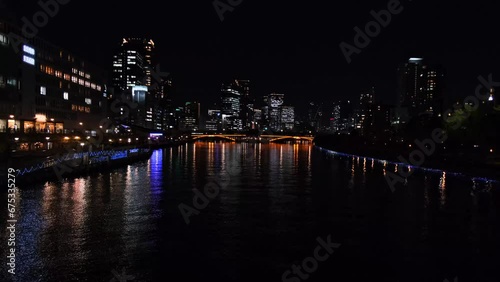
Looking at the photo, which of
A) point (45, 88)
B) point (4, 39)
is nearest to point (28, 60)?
point (4, 39)

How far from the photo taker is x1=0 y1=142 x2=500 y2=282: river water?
17.8m

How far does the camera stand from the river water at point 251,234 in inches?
703

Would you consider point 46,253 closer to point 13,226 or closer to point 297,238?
point 13,226

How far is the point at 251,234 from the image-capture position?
23219 mm

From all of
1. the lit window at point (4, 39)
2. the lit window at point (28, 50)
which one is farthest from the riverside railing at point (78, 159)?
the lit window at point (28, 50)

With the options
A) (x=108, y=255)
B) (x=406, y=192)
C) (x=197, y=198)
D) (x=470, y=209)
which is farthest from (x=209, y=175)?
(x=108, y=255)

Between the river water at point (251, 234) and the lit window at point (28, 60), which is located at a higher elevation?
the lit window at point (28, 60)

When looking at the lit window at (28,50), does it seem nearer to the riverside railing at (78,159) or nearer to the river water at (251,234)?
the riverside railing at (78,159)

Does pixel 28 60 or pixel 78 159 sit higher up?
pixel 28 60

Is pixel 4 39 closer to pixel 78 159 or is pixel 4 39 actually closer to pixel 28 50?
pixel 28 50

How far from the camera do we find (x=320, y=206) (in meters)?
32.3

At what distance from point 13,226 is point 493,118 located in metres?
57.7

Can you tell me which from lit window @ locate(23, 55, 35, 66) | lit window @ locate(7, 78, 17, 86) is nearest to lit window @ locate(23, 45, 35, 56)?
lit window @ locate(23, 55, 35, 66)

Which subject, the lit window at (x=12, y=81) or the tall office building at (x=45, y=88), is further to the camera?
the lit window at (x=12, y=81)
